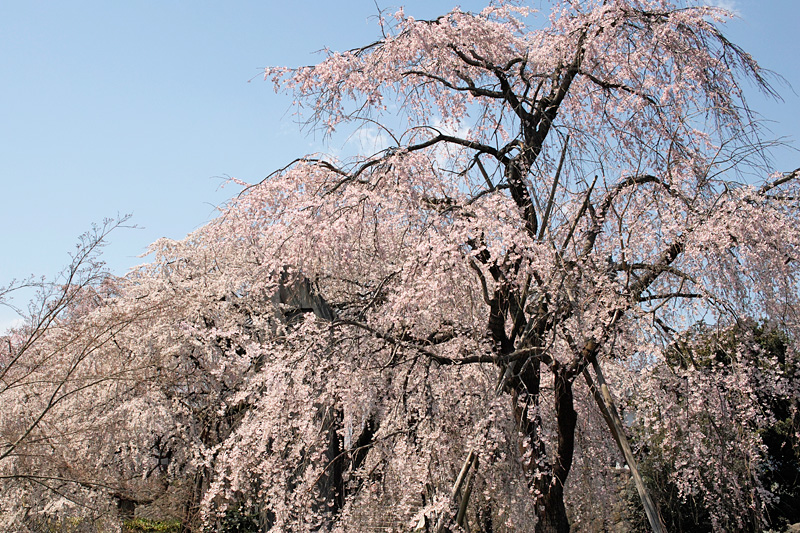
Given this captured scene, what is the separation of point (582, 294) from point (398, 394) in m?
1.81

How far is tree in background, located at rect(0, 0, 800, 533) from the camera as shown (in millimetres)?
4418

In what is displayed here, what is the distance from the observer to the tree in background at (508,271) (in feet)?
14.5

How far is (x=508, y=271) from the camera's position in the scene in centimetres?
473

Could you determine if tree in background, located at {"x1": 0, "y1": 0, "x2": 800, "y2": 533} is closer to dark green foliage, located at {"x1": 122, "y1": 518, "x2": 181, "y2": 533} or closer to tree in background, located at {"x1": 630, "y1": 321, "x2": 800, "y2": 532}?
tree in background, located at {"x1": 630, "y1": 321, "x2": 800, "y2": 532}

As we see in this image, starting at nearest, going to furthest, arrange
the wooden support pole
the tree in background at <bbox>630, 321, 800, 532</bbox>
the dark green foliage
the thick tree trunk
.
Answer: the wooden support pole → the tree in background at <bbox>630, 321, 800, 532</bbox> → the thick tree trunk → the dark green foliage

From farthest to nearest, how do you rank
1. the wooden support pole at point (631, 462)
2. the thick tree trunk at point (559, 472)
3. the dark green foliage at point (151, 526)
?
the dark green foliage at point (151, 526) < the thick tree trunk at point (559, 472) < the wooden support pole at point (631, 462)

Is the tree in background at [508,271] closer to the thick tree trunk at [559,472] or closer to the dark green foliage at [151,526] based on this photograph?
the thick tree trunk at [559,472]

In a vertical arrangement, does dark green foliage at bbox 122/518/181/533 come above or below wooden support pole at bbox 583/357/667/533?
above

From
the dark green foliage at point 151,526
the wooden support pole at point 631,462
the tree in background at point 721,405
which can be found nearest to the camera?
the wooden support pole at point 631,462

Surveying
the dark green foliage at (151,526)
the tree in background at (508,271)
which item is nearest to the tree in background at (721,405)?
the tree in background at (508,271)

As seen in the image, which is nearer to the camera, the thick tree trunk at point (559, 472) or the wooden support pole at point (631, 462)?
the wooden support pole at point (631, 462)

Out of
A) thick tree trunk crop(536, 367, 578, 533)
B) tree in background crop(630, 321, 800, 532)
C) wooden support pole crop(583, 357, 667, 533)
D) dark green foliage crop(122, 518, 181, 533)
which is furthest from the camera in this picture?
dark green foliage crop(122, 518, 181, 533)

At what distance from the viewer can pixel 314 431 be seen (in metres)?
4.68

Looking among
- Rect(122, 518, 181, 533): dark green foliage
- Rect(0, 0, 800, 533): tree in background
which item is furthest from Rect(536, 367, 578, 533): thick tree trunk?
Rect(122, 518, 181, 533): dark green foliage
